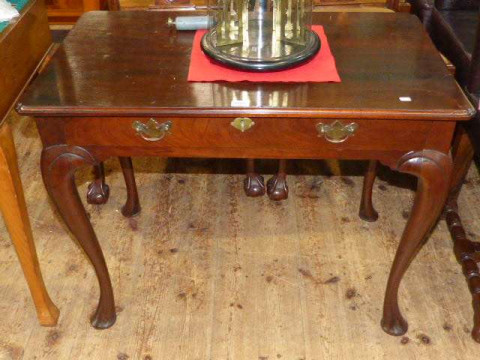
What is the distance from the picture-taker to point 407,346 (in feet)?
4.93

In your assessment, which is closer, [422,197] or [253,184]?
[422,197]

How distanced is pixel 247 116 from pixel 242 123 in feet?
0.08

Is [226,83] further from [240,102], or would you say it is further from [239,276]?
[239,276]

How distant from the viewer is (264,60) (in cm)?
126

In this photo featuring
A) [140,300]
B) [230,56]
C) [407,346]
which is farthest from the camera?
[140,300]

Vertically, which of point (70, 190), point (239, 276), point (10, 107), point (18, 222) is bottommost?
point (239, 276)

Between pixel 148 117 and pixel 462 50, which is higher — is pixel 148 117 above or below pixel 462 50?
above

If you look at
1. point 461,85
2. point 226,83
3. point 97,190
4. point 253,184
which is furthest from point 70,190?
point 461,85

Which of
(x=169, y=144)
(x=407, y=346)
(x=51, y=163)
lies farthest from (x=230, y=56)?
(x=407, y=346)

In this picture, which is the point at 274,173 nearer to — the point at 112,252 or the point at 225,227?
the point at 225,227

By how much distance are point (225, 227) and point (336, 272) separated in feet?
1.25

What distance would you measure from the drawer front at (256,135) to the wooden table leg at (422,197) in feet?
0.11

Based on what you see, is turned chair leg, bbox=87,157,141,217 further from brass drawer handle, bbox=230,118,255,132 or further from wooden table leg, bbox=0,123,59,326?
brass drawer handle, bbox=230,118,255,132

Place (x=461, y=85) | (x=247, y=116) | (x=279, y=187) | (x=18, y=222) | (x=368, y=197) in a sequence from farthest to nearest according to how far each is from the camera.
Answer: (x=279, y=187), (x=368, y=197), (x=461, y=85), (x=18, y=222), (x=247, y=116)
